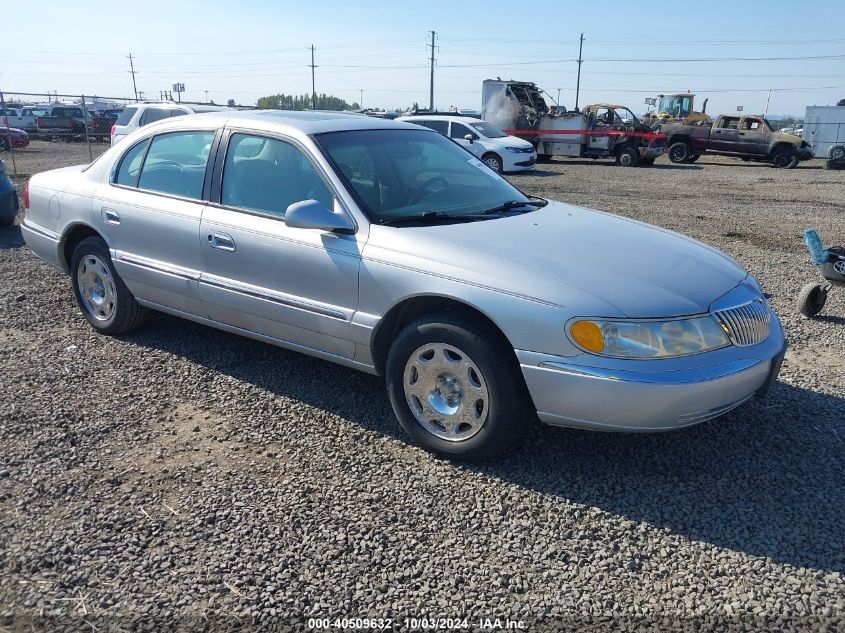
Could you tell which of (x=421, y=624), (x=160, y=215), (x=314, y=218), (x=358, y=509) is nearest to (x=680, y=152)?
(x=160, y=215)

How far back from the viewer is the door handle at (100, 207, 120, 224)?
4695 mm

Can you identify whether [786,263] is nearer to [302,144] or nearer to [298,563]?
[302,144]

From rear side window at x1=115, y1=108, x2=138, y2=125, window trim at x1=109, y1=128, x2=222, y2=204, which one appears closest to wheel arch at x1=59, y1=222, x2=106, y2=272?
window trim at x1=109, y1=128, x2=222, y2=204

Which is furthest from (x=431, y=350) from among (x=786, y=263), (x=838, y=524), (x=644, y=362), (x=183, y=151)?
(x=786, y=263)

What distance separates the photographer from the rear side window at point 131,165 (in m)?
4.75

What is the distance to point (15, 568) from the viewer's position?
104 inches

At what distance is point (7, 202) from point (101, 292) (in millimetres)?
5360

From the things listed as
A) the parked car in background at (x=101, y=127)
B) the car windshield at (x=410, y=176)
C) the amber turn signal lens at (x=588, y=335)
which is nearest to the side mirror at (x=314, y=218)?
the car windshield at (x=410, y=176)

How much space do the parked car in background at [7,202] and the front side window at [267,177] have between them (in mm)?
6624

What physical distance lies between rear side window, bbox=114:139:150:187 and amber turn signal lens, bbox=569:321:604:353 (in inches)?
130

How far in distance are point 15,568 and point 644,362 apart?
8.77ft

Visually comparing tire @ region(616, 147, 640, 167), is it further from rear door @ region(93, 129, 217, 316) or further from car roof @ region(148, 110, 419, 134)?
rear door @ region(93, 129, 217, 316)

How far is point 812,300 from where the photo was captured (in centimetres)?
585

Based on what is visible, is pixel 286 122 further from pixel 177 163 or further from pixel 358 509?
pixel 358 509
